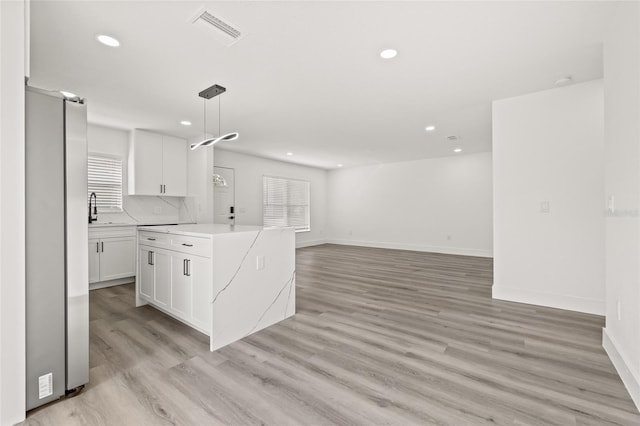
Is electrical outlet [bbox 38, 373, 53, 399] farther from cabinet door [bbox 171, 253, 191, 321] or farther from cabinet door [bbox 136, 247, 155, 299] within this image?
cabinet door [bbox 136, 247, 155, 299]

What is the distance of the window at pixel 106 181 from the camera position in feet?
15.6

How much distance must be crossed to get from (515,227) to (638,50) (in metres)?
2.26

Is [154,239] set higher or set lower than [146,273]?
higher

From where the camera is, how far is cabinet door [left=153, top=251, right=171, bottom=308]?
302 cm

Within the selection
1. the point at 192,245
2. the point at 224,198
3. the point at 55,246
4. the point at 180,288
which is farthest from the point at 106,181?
the point at 55,246

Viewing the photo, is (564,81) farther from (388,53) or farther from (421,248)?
(421,248)

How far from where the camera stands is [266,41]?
2.38 metres

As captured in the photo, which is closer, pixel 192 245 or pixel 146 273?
pixel 192 245

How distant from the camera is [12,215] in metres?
1.55

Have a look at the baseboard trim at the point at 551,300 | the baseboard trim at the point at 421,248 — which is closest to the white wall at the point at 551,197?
the baseboard trim at the point at 551,300

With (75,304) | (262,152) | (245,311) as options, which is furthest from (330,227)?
(75,304)

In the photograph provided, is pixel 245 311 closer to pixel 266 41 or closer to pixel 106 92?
pixel 266 41

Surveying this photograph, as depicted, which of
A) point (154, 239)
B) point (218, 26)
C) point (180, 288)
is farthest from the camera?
point (154, 239)

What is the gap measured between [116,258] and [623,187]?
238 inches
